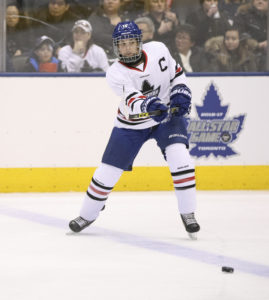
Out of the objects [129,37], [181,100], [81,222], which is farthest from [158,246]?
[129,37]

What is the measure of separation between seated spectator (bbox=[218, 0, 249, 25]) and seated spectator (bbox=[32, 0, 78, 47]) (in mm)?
1074

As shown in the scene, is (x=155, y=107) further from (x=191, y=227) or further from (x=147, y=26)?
(x=147, y=26)

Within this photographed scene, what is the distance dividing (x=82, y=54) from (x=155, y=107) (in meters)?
2.04

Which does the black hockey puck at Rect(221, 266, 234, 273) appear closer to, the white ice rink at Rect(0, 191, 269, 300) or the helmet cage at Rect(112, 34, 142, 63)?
the white ice rink at Rect(0, 191, 269, 300)

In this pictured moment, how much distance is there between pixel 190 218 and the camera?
3.80 metres

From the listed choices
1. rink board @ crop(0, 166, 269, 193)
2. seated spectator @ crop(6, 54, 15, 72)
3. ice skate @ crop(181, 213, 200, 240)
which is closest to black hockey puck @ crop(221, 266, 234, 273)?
ice skate @ crop(181, 213, 200, 240)

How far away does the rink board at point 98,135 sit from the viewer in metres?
5.40

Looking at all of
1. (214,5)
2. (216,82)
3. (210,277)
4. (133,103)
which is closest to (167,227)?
(133,103)

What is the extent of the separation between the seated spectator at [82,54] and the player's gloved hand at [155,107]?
1.94 m

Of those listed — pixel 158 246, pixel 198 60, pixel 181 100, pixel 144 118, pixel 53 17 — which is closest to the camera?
pixel 158 246

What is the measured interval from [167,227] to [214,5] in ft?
6.68

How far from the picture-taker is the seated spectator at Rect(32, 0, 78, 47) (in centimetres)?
539

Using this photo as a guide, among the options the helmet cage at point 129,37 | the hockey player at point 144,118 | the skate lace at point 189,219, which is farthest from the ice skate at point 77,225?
the helmet cage at point 129,37

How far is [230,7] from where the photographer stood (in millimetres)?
5492
